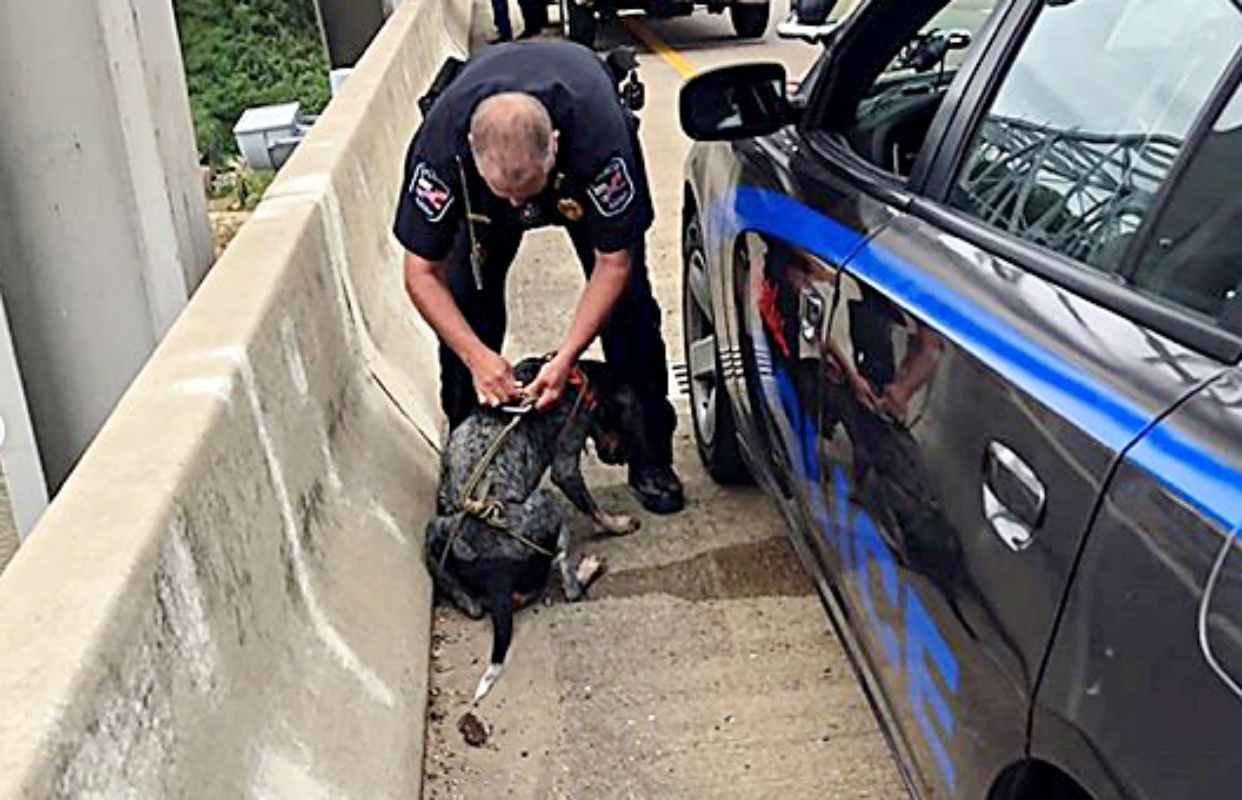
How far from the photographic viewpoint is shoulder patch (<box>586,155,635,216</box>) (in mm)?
3832

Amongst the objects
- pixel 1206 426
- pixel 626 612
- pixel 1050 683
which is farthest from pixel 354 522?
pixel 1206 426

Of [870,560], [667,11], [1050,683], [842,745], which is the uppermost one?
[1050,683]

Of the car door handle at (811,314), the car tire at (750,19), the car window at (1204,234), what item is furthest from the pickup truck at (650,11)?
the car window at (1204,234)

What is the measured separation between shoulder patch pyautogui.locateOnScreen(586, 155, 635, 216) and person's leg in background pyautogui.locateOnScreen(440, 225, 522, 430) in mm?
362

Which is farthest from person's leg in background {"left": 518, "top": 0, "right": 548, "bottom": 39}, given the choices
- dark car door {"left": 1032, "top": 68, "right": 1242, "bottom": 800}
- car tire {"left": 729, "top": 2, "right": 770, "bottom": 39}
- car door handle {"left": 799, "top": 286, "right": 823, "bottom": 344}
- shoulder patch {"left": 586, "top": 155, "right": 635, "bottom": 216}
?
dark car door {"left": 1032, "top": 68, "right": 1242, "bottom": 800}

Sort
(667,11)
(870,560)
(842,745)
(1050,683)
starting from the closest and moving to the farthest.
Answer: (1050,683) < (870,560) < (842,745) < (667,11)

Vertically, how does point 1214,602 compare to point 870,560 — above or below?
above

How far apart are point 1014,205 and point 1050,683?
0.87m

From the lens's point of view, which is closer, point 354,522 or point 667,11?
point 354,522

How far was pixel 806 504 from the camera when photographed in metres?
3.11

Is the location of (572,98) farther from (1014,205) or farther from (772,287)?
(1014,205)

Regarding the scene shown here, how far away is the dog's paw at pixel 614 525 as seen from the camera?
4352 millimetres

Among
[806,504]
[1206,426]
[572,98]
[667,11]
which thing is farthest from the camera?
[667,11]

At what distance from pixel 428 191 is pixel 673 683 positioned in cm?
142
